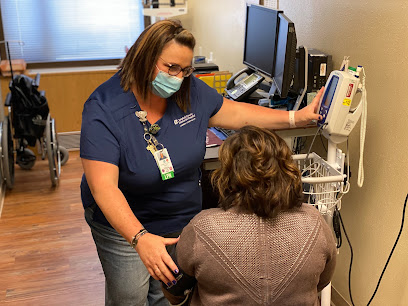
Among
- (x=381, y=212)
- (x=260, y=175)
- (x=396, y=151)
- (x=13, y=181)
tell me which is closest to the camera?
(x=260, y=175)

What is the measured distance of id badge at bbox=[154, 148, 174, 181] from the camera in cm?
174

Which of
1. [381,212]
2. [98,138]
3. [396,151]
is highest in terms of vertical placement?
[98,138]

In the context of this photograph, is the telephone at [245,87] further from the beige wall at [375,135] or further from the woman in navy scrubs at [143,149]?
the woman in navy scrubs at [143,149]

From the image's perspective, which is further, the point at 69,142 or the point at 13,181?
the point at 69,142

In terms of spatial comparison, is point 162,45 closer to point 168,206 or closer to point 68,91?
point 168,206

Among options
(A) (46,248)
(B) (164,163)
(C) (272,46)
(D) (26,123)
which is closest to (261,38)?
(C) (272,46)

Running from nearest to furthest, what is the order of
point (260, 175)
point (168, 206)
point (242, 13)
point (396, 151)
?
point (260, 175) → point (168, 206) → point (396, 151) → point (242, 13)

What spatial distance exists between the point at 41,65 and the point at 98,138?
3.89 m

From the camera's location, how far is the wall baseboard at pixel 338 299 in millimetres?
2525

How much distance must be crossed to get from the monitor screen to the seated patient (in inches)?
47.5

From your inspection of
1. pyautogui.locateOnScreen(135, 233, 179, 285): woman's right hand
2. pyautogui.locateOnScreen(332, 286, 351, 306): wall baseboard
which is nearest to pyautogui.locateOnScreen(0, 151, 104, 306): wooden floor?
pyautogui.locateOnScreen(332, 286, 351, 306): wall baseboard

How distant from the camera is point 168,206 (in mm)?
1843

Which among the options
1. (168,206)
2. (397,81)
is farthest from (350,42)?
(168,206)

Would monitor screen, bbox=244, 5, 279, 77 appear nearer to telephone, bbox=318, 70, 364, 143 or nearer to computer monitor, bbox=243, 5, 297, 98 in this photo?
computer monitor, bbox=243, 5, 297, 98
